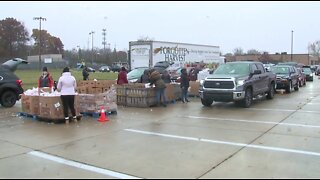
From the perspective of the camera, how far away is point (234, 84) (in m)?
14.6

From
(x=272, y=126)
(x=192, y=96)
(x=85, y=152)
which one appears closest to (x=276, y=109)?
(x=272, y=126)

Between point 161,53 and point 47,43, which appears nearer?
point 161,53

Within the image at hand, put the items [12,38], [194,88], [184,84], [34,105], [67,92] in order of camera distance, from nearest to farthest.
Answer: [67,92] → [34,105] → [184,84] → [194,88] → [12,38]

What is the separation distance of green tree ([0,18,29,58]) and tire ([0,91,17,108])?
99.3 meters

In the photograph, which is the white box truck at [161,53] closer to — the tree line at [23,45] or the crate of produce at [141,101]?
the crate of produce at [141,101]

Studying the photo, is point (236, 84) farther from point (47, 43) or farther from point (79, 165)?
point (47, 43)

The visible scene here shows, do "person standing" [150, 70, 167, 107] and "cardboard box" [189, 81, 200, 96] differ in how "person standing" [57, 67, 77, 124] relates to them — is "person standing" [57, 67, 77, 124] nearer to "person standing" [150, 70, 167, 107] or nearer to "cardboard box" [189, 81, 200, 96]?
"person standing" [150, 70, 167, 107]

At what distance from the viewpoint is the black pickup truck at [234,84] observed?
581 inches

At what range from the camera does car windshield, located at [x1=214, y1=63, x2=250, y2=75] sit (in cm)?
1582

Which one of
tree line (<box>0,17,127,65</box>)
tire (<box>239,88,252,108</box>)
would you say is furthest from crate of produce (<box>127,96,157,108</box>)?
tree line (<box>0,17,127,65</box>)

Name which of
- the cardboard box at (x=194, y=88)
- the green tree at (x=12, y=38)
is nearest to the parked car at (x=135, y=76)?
the cardboard box at (x=194, y=88)

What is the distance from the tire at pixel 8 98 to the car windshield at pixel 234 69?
8.68 meters

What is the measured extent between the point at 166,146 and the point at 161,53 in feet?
72.4

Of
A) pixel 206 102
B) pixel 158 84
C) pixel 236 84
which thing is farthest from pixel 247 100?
pixel 158 84
